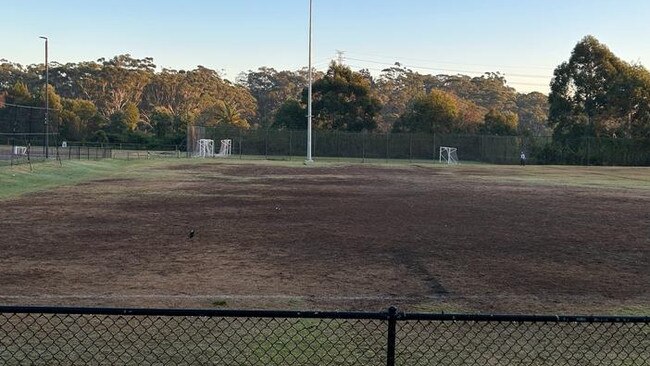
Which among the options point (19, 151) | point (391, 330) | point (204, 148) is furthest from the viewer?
point (204, 148)

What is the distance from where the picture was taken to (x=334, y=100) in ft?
258

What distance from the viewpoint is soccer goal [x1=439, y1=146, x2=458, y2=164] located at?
2508 inches

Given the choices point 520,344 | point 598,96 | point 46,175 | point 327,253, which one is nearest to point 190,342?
point 520,344

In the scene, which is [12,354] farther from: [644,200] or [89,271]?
[644,200]

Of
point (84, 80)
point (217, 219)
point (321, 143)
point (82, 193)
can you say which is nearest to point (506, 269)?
point (217, 219)

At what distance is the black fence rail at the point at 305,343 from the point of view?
576 centimetres

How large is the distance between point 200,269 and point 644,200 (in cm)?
1951

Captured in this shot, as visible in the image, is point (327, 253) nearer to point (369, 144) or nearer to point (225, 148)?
point (225, 148)

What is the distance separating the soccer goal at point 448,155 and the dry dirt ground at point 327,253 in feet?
135

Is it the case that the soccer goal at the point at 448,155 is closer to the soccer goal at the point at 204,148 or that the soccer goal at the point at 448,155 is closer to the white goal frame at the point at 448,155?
the white goal frame at the point at 448,155

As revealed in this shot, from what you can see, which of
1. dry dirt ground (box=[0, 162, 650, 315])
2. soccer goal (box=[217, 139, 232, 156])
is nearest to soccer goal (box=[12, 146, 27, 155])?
dry dirt ground (box=[0, 162, 650, 315])

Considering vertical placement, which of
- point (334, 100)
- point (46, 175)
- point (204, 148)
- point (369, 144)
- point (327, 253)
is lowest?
point (327, 253)

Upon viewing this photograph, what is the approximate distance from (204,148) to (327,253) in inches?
2191

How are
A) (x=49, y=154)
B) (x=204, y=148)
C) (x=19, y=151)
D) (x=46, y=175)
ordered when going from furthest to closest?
(x=204, y=148) → (x=49, y=154) → (x=19, y=151) → (x=46, y=175)
